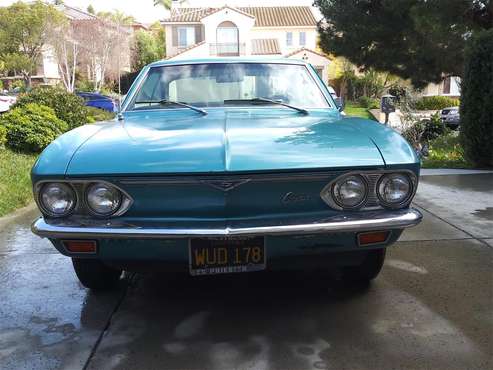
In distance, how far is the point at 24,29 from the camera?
1361 inches

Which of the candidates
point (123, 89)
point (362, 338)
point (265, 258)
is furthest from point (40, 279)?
point (123, 89)

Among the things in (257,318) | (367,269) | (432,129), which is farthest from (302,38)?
(257,318)

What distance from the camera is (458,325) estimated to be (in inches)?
121

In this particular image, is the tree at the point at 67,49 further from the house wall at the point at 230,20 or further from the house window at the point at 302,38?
the house window at the point at 302,38

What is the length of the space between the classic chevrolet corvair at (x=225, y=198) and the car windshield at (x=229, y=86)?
3.66ft

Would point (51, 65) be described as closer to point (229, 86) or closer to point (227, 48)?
point (227, 48)

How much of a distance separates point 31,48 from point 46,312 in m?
36.6

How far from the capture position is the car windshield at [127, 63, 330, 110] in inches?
A: 164

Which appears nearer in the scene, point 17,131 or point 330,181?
point 330,181

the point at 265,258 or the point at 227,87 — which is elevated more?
the point at 227,87

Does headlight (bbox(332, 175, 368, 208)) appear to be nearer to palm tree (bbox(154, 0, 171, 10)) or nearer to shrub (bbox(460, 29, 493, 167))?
shrub (bbox(460, 29, 493, 167))

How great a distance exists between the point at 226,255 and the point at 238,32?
42.3 m

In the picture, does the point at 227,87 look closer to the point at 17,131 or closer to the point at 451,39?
the point at 17,131

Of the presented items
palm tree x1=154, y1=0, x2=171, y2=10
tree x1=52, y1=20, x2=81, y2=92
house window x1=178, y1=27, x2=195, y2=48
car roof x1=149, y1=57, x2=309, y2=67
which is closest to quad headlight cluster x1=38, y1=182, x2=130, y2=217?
car roof x1=149, y1=57, x2=309, y2=67
